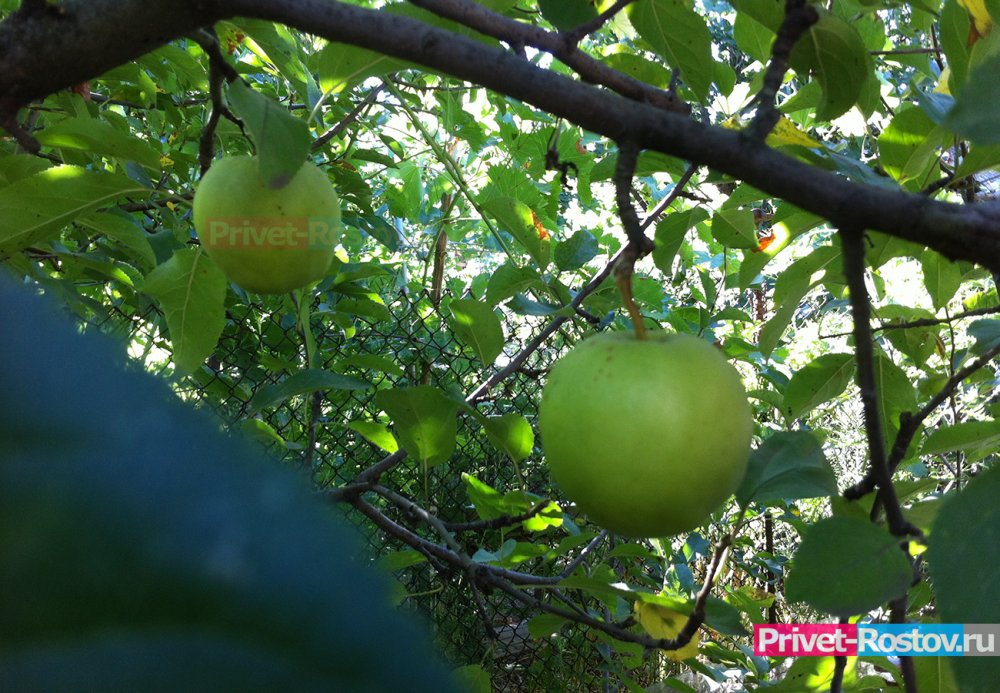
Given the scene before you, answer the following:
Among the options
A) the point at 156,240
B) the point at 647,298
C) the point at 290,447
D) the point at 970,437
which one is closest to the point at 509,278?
the point at 290,447

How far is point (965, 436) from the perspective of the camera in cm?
91

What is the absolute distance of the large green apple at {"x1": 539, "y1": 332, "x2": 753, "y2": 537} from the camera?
60 centimetres

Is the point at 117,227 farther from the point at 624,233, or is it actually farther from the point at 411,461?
the point at 411,461

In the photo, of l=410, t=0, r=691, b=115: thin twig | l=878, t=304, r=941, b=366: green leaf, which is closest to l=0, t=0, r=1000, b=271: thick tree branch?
l=410, t=0, r=691, b=115: thin twig

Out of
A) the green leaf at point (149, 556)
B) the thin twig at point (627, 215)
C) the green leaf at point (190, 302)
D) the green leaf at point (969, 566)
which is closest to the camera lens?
the green leaf at point (149, 556)

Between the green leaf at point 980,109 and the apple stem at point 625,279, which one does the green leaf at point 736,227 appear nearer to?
the apple stem at point 625,279

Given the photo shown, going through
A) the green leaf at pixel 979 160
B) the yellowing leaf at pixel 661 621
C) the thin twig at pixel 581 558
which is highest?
the green leaf at pixel 979 160

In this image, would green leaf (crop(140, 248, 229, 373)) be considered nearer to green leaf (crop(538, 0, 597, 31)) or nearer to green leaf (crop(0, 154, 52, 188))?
green leaf (crop(0, 154, 52, 188))

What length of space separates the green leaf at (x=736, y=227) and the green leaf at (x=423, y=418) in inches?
19.4

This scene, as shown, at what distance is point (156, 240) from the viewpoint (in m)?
1.30

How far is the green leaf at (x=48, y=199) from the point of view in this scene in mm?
919

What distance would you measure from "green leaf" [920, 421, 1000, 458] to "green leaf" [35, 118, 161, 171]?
1.03 metres

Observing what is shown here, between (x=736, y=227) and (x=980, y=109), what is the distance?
0.74m

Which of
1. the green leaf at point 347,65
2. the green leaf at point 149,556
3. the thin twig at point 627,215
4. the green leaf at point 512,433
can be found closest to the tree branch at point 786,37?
the thin twig at point 627,215
